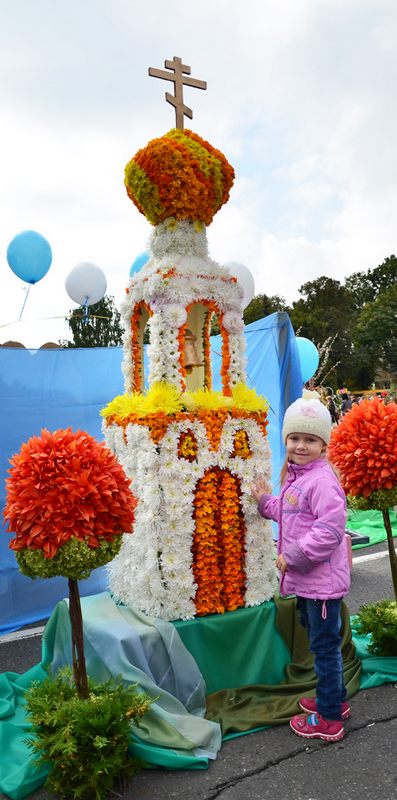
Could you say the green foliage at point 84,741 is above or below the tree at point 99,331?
below

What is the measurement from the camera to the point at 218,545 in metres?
3.50

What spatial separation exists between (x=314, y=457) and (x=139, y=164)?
210 centimetres

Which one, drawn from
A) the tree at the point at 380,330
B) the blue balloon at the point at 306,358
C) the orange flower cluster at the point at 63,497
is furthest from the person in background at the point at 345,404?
the tree at the point at 380,330

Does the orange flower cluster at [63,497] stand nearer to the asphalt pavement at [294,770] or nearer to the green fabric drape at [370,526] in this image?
the asphalt pavement at [294,770]

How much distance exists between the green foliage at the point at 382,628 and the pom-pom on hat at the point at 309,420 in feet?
4.30

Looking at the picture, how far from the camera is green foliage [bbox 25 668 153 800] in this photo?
7.74 feet

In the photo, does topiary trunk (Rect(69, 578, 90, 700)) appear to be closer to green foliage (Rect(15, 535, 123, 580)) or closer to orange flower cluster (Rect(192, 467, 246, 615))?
green foliage (Rect(15, 535, 123, 580))

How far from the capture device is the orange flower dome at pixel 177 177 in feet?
11.6

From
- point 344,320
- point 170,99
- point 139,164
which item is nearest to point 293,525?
point 139,164

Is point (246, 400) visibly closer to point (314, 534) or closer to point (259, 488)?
point (259, 488)

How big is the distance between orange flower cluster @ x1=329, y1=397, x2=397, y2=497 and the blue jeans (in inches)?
31.3

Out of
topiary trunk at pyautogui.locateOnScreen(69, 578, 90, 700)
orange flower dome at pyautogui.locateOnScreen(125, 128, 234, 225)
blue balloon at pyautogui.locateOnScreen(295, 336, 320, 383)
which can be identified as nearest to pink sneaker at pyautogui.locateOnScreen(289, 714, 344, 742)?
topiary trunk at pyautogui.locateOnScreen(69, 578, 90, 700)

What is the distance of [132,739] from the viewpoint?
8.73ft

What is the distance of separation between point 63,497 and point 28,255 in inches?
222
